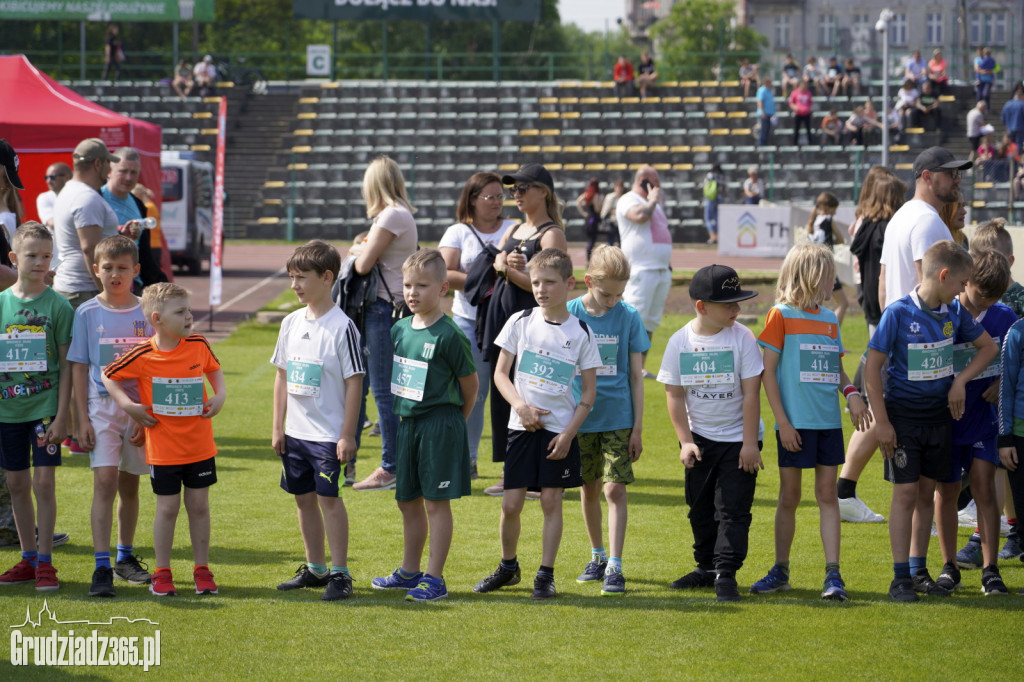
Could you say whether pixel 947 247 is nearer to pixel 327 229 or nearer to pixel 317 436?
pixel 317 436

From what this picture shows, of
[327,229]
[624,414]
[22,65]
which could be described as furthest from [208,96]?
[624,414]

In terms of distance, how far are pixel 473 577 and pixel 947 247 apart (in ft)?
8.88

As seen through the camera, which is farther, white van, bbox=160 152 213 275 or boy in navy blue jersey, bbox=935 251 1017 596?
white van, bbox=160 152 213 275

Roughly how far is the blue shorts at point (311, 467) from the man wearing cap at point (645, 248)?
20.0 feet

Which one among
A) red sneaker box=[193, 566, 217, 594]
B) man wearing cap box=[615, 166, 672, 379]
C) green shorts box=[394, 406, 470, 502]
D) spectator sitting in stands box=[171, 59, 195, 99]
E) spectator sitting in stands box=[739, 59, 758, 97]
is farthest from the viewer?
spectator sitting in stands box=[171, 59, 195, 99]

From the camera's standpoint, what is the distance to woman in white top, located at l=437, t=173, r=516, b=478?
7590 mm

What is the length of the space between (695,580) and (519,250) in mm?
2128

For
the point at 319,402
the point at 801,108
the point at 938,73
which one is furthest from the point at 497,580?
the point at 938,73

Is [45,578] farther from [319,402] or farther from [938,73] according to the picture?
[938,73]

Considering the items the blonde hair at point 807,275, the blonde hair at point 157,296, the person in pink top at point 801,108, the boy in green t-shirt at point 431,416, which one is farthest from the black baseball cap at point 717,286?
the person in pink top at point 801,108

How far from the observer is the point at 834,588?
5.48 meters

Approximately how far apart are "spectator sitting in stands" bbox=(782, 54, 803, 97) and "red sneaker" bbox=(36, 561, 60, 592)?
3372 cm

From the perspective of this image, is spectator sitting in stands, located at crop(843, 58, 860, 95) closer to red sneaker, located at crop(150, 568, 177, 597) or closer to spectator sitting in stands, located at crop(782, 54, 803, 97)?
spectator sitting in stands, located at crop(782, 54, 803, 97)

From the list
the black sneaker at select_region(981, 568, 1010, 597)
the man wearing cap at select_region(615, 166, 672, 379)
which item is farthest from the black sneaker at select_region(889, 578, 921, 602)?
the man wearing cap at select_region(615, 166, 672, 379)
